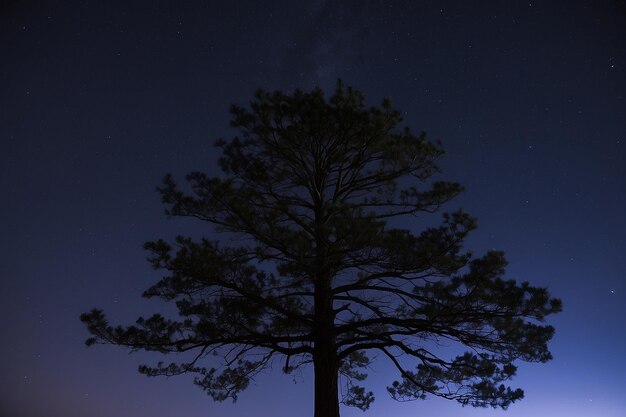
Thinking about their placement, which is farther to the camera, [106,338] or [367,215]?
[106,338]

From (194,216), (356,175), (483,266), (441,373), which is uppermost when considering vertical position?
(356,175)

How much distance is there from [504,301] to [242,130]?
6.94m

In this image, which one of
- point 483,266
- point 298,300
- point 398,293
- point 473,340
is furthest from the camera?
point 298,300

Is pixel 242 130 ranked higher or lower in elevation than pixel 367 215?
higher

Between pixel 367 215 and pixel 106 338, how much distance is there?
5854 mm

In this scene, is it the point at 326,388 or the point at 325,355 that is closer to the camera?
the point at 326,388

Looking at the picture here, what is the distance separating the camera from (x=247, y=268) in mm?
9383

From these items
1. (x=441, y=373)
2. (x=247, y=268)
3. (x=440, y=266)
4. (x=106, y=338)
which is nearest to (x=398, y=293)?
(x=440, y=266)

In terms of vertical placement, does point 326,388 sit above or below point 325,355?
below

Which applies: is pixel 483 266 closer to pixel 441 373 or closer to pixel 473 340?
pixel 473 340

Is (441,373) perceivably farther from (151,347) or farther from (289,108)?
(289,108)

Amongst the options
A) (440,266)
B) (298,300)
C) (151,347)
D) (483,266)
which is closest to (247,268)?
(298,300)

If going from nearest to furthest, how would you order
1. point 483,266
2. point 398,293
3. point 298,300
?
point 483,266
point 398,293
point 298,300

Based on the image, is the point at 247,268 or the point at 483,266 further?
the point at 247,268
